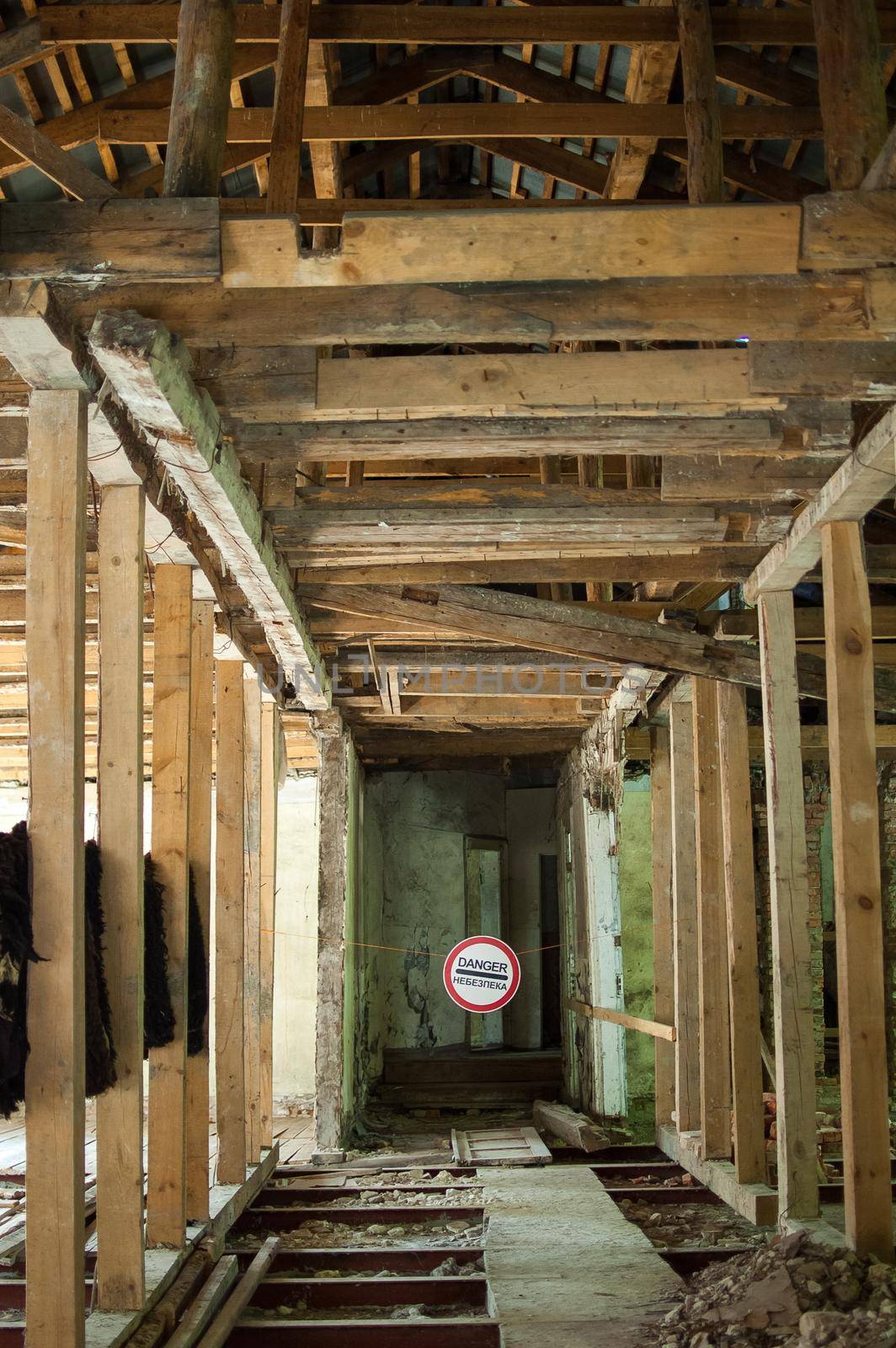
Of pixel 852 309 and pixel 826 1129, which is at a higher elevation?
pixel 852 309

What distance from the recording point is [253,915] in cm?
704

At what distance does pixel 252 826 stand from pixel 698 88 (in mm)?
4594

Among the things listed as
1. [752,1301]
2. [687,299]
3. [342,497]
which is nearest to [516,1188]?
[752,1301]

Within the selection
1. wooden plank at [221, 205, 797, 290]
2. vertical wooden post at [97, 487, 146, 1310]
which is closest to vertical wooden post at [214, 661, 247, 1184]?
vertical wooden post at [97, 487, 146, 1310]

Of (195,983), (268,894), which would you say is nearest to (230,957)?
(195,983)

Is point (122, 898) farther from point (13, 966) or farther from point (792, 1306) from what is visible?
point (792, 1306)

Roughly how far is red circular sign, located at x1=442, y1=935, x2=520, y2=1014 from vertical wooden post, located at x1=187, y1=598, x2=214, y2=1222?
12.0 ft

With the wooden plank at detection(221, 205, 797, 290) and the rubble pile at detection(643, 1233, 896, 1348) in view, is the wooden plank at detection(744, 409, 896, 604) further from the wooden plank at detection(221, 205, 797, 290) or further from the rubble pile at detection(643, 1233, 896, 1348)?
the rubble pile at detection(643, 1233, 896, 1348)

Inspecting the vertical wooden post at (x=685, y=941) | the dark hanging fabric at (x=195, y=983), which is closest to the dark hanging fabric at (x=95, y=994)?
the dark hanging fabric at (x=195, y=983)

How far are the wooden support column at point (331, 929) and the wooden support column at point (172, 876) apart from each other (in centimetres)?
415

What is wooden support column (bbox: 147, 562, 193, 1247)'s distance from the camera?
457 centimetres

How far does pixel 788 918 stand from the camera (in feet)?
16.8

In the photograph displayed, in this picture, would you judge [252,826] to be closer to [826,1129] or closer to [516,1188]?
[516,1188]

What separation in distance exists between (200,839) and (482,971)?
13.6 ft
